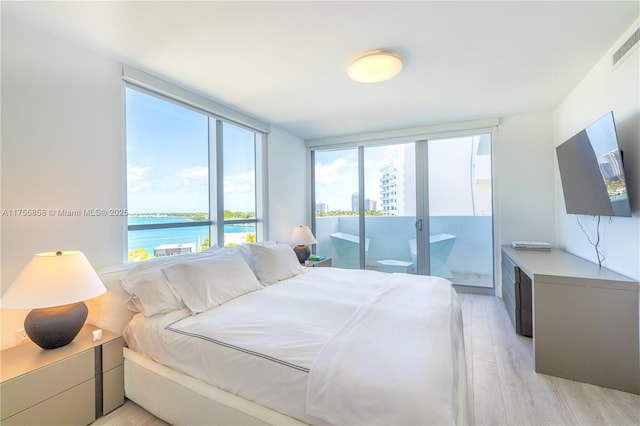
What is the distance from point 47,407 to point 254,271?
154 cm

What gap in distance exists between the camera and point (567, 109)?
3.07 metres

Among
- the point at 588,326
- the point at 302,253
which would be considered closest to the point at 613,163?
the point at 588,326

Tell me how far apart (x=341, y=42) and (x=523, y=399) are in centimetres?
279

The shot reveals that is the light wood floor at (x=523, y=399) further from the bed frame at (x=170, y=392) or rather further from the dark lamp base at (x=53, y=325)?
the dark lamp base at (x=53, y=325)

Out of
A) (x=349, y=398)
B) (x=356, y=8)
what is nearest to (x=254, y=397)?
(x=349, y=398)

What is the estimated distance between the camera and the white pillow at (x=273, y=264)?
8.50ft

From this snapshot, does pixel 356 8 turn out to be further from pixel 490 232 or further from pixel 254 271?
pixel 490 232

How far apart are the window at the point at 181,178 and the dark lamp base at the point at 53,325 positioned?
0.81 meters

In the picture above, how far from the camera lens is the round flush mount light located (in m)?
2.09

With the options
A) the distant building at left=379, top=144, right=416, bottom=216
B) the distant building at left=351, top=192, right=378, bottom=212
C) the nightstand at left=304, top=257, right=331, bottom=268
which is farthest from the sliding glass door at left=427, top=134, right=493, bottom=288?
the nightstand at left=304, top=257, right=331, bottom=268

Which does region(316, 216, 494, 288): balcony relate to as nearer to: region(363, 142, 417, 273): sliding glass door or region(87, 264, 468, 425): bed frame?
region(363, 142, 417, 273): sliding glass door

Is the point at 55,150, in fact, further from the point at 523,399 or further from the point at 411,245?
the point at 411,245

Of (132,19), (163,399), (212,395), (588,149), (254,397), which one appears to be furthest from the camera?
(588,149)

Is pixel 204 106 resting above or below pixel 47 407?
above
